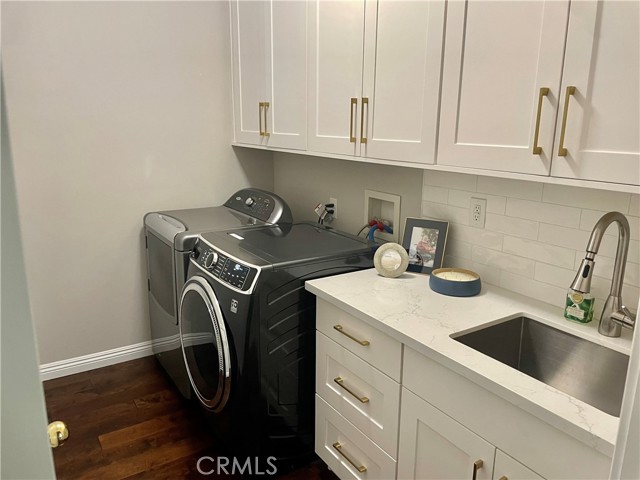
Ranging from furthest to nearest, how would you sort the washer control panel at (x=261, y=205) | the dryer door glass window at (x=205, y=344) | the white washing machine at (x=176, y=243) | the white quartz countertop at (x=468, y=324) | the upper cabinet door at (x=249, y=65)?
the washer control panel at (x=261, y=205) < the upper cabinet door at (x=249, y=65) < the white washing machine at (x=176, y=243) < the dryer door glass window at (x=205, y=344) < the white quartz countertop at (x=468, y=324)

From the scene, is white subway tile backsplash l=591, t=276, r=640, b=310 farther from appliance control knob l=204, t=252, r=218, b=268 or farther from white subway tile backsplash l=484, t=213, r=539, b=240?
appliance control knob l=204, t=252, r=218, b=268

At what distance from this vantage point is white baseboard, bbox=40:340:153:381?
267 centimetres

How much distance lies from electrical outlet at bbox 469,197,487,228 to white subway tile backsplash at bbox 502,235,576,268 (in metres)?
0.12

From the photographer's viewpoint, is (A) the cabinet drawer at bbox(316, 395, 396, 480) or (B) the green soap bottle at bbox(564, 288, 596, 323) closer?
(B) the green soap bottle at bbox(564, 288, 596, 323)

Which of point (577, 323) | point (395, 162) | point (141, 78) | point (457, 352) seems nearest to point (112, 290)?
point (141, 78)

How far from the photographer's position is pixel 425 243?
1.95 m

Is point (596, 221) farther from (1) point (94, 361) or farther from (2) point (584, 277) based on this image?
→ (1) point (94, 361)

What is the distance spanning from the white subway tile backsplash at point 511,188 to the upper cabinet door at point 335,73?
495 millimetres

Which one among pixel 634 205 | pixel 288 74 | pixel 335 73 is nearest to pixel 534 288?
pixel 634 205

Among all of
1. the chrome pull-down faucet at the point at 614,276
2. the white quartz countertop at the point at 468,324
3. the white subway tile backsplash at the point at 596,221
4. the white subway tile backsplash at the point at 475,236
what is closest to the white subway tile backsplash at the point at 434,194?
the white subway tile backsplash at the point at 475,236

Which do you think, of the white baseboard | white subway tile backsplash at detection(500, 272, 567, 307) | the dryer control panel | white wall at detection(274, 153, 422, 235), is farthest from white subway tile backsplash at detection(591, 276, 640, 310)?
the white baseboard

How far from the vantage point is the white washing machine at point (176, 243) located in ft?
7.57

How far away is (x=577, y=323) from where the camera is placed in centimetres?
147

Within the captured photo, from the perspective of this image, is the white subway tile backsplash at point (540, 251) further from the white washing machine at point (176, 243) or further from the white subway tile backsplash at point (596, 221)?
the white washing machine at point (176, 243)
